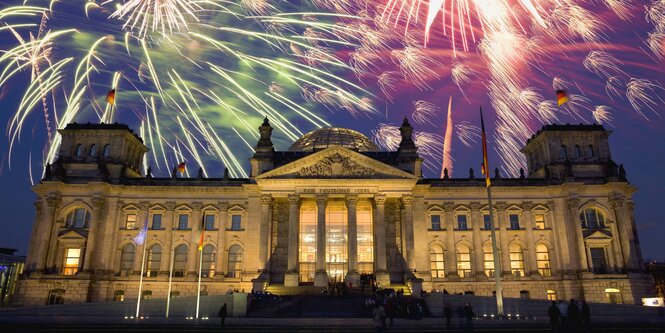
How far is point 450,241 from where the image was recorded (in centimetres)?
6053

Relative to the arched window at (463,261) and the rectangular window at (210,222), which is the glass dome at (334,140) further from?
the arched window at (463,261)

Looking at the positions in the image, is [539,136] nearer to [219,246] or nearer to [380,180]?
[380,180]

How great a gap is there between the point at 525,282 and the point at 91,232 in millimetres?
53493


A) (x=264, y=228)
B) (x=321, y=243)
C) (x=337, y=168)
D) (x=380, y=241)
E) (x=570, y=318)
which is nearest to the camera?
(x=570, y=318)

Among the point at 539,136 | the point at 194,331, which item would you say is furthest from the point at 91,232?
the point at 539,136

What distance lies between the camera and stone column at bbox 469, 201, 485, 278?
59500 mm

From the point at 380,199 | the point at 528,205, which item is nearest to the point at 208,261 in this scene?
the point at 380,199

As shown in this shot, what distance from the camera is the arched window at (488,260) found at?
196 feet

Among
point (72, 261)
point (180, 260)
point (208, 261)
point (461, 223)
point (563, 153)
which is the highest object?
point (563, 153)

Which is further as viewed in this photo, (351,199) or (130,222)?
(130,222)

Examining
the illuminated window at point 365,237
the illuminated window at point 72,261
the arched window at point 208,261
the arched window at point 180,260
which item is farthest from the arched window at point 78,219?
the illuminated window at point 365,237

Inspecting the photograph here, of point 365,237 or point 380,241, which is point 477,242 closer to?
point 380,241

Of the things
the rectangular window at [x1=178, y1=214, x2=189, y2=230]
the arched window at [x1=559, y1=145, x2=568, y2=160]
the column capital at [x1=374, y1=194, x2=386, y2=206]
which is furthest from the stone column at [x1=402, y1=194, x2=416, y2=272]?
the rectangular window at [x1=178, y1=214, x2=189, y2=230]

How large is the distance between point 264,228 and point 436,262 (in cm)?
2213
